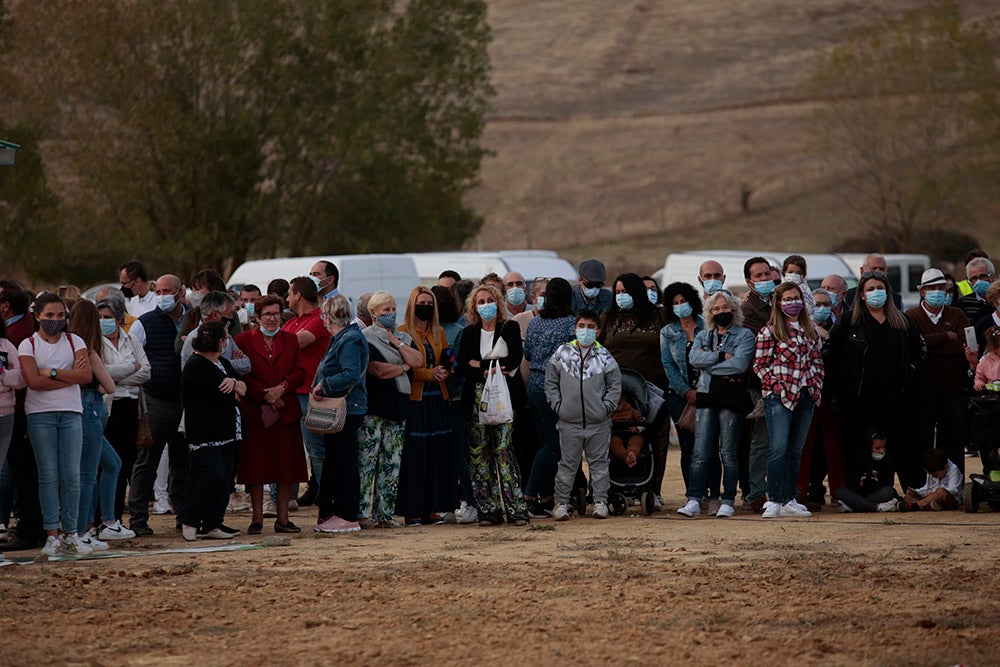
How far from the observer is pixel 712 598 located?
9352 mm

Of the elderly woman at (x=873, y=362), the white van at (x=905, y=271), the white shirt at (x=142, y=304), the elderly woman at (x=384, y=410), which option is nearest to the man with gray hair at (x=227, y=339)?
the elderly woman at (x=384, y=410)

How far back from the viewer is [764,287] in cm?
1404

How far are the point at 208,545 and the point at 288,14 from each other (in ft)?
118

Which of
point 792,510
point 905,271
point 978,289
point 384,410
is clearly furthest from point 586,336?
→ point 905,271

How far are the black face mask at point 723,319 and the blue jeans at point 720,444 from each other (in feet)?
2.32

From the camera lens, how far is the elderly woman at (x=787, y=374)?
13109 millimetres

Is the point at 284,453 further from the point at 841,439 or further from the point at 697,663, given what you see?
the point at 697,663

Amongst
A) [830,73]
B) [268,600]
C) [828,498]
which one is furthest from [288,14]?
[268,600]

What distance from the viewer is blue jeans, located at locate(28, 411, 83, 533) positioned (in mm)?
11453

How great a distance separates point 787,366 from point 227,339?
178 inches

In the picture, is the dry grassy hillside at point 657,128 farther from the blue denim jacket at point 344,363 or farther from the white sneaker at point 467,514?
the blue denim jacket at point 344,363

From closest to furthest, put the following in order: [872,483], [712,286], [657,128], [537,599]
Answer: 1. [537,599]
2. [872,483]
3. [712,286]
4. [657,128]

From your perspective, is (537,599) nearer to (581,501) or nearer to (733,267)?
(581,501)

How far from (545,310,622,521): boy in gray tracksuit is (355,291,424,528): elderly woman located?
120cm
